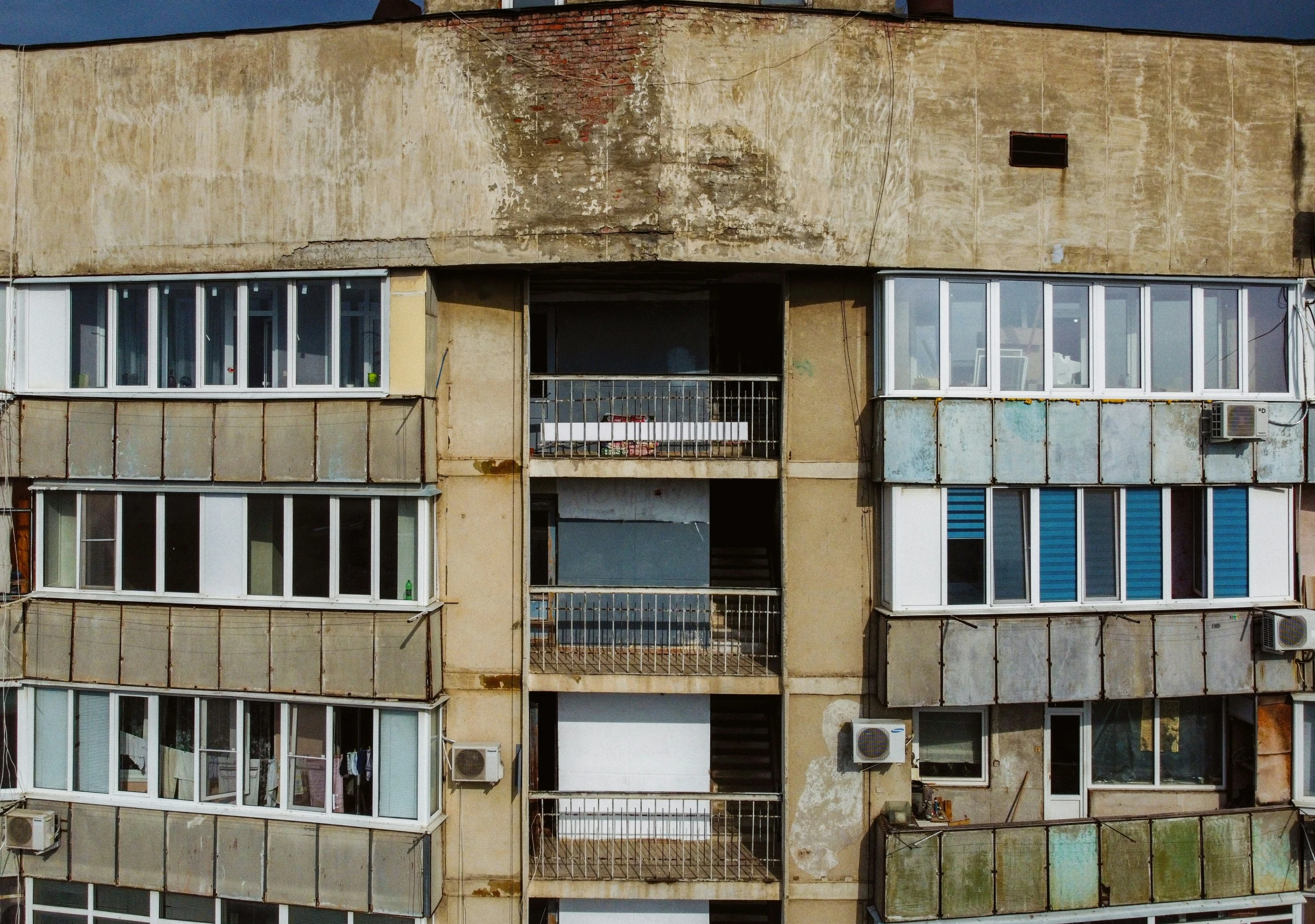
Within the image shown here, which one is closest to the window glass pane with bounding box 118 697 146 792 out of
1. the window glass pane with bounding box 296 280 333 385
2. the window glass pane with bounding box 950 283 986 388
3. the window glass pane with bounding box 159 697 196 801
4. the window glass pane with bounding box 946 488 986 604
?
the window glass pane with bounding box 159 697 196 801

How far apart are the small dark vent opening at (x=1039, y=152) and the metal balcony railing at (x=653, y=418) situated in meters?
3.84

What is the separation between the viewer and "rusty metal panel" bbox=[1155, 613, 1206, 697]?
29.2 feet

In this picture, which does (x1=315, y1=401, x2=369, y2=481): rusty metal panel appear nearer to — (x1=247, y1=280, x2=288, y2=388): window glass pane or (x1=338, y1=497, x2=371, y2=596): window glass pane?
(x1=338, y1=497, x2=371, y2=596): window glass pane

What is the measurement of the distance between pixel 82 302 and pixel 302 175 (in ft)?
11.4

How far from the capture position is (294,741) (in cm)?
918

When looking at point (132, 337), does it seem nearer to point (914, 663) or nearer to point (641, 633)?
point (641, 633)

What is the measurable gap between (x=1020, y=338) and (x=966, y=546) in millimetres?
2591

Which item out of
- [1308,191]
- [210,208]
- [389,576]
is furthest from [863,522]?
[210,208]

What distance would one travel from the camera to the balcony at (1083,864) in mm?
8656

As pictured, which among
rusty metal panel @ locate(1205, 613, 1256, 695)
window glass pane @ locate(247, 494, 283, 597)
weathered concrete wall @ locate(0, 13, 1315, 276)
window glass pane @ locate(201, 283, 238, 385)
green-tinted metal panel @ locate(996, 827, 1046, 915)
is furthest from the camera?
window glass pane @ locate(201, 283, 238, 385)

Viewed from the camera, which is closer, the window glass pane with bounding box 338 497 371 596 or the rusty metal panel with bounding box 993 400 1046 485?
the rusty metal panel with bounding box 993 400 1046 485

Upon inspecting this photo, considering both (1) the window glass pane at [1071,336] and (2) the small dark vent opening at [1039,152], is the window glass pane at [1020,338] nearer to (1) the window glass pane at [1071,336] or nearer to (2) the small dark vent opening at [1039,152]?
(1) the window glass pane at [1071,336]

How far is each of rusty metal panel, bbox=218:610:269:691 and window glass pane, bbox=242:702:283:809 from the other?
40 centimetres

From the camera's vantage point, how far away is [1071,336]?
9062 millimetres
